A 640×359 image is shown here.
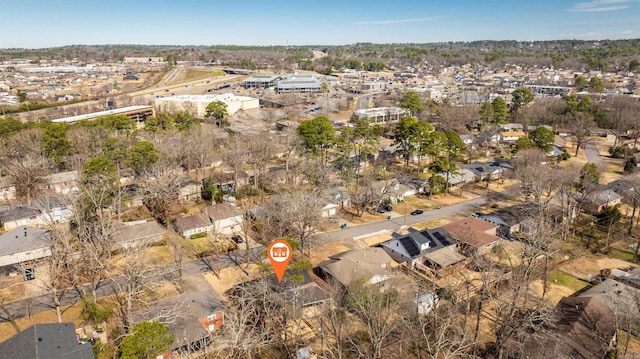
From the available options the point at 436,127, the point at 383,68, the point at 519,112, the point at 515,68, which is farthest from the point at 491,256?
the point at 515,68

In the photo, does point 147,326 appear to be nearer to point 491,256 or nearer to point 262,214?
point 262,214

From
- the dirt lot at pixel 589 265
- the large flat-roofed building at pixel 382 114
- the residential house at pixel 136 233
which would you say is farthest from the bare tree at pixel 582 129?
the residential house at pixel 136 233

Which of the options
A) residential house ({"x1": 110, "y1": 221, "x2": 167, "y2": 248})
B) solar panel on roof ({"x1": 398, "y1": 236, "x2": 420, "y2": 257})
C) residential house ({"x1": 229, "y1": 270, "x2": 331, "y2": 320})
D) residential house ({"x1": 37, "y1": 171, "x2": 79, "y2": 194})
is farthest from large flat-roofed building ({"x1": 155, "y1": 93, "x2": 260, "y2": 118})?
residential house ({"x1": 229, "y1": 270, "x2": 331, "y2": 320})

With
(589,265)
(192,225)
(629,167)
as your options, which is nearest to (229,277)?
(192,225)

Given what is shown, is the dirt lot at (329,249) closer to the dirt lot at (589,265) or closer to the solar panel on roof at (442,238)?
the solar panel on roof at (442,238)

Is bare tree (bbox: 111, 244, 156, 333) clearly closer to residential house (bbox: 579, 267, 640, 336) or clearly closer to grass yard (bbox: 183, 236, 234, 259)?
grass yard (bbox: 183, 236, 234, 259)

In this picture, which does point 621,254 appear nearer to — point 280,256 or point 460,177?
point 460,177
